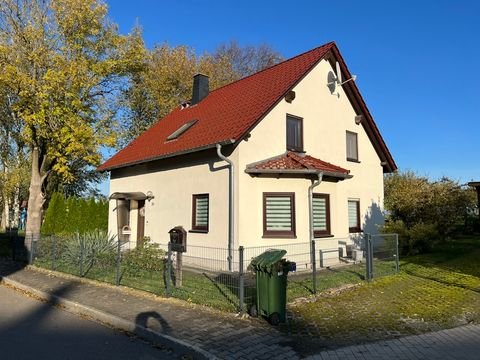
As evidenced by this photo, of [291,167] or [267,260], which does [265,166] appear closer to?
[291,167]

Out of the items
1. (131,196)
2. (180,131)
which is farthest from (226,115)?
(131,196)

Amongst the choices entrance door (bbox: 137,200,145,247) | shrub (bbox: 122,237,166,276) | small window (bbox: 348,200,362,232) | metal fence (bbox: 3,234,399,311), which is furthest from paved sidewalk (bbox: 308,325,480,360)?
entrance door (bbox: 137,200,145,247)

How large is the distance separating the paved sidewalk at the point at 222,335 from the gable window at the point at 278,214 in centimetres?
489

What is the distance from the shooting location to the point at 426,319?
7.28 meters

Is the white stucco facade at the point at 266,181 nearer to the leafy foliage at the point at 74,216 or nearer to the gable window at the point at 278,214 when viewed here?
the gable window at the point at 278,214

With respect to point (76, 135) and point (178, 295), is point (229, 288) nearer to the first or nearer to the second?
point (178, 295)

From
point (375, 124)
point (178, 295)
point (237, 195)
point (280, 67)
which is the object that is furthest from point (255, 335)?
point (375, 124)

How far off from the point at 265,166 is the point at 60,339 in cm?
769

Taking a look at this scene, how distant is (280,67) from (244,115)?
434 cm

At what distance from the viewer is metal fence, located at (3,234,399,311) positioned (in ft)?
30.1

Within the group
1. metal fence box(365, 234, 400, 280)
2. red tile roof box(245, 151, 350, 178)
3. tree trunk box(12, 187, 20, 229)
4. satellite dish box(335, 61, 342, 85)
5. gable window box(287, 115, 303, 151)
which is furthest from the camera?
tree trunk box(12, 187, 20, 229)

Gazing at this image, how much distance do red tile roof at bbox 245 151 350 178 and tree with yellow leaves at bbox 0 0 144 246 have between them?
8.90m

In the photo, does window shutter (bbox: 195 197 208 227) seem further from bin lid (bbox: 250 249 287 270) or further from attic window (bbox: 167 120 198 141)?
bin lid (bbox: 250 249 287 270)

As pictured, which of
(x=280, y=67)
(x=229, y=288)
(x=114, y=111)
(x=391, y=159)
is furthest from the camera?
(x=114, y=111)
